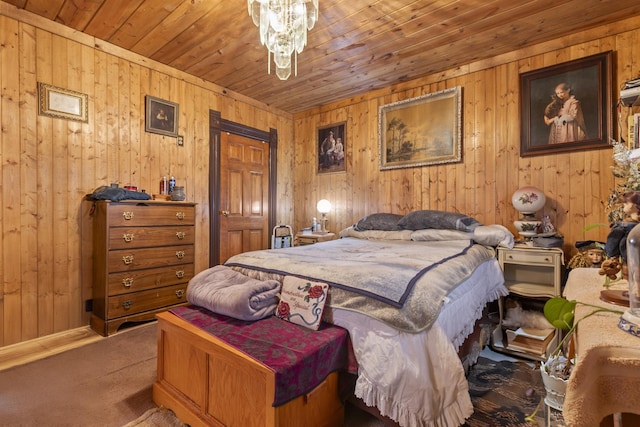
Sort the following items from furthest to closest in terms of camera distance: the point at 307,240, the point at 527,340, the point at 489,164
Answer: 1. the point at 307,240
2. the point at 489,164
3. the point at 527,340

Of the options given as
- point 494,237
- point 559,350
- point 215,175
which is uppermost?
point 215,175

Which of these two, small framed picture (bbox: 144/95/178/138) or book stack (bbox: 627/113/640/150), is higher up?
small framed picture (bbox: 144/95/178/138)

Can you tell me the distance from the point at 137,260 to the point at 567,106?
413cm

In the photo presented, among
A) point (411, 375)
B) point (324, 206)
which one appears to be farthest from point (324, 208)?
point (411, 375)

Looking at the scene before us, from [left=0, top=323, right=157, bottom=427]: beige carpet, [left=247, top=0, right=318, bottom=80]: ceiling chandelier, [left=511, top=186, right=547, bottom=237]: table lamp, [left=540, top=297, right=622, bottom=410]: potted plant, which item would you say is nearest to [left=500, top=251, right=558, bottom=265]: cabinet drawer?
Answer: [left=511, top=186, right=547, bottom=237]: table lamp

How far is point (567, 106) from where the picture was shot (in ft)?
8.72

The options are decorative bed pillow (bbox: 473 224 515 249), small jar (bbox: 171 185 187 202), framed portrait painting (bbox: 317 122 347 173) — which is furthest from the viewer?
framed portrait painting (bbox: 317 122 347 173)

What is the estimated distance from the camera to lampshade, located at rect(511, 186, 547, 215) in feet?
8.49

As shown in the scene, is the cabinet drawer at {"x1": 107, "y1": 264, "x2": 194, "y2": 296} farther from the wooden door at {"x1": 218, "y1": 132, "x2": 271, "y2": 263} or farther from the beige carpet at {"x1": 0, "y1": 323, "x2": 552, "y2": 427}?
the wooden door at {"x1": 218, "y1": 132, "x2": 271, "y2": 263}

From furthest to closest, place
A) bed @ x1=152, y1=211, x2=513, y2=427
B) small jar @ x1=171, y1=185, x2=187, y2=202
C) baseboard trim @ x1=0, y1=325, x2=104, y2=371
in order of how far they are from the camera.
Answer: small jar @ x1=171, y1=185, x2=187, y2=202 < baseboard trim @ x1=0, y1=325, x2=104, y2=371 < bed @ x1=152, y1=211, x2=513, y2=427

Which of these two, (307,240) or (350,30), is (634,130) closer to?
(350,30)

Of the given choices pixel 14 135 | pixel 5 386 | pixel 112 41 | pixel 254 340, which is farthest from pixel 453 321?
pixel 112 41

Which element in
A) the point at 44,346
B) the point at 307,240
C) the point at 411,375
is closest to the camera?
the point at 411,375

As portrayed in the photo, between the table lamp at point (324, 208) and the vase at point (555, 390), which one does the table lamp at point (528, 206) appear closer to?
the vase at point (555, 390)
